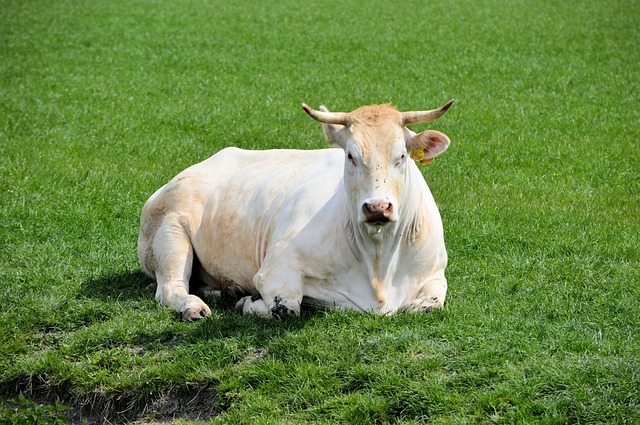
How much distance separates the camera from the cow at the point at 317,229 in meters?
7.34

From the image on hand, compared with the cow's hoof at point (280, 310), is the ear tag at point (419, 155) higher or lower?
higher

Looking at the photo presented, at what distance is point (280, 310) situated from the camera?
300 inches

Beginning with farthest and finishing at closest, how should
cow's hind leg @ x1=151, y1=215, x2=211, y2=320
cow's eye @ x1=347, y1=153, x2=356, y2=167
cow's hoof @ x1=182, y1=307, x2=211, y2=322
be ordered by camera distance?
cow's hind leg @ x1=151, y1=215, x2=211, y2=320 → cow's hoof @ x1=182, y1=307, x2=211, y2=322 → cow's eye @ x1=347, y1=153, x2=356, y2=167

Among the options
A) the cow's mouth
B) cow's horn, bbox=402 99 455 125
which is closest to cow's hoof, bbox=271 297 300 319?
the cow's mouth

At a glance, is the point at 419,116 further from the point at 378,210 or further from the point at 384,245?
the point at 384,245

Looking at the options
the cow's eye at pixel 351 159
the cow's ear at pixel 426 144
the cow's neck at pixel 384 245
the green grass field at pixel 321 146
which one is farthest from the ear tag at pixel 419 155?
the green grass field at pixel 321 146

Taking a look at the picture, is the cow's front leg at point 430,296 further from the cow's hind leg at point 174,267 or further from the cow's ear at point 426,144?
the cow's hind leg at point 174,267

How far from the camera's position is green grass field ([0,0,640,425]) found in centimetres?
653

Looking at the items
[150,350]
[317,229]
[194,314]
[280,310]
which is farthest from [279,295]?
[150,350]

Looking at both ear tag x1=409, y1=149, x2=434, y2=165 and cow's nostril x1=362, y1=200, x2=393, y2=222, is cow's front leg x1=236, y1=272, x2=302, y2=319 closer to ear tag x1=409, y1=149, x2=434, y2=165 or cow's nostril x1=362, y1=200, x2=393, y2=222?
cow's nostril x1=362, y1=200, x2=393, y2=222

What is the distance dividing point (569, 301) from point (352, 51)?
16.1m

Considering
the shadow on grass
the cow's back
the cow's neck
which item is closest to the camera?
the shadow on grass

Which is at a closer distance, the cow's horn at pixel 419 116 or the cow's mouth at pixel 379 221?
the cow's mouth at pixel 379 221

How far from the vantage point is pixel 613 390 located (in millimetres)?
6008
